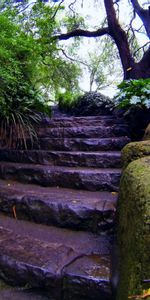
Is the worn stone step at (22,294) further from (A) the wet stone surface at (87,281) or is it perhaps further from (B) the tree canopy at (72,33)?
(B) the tree canopy at (72,33)

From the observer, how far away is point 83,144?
10.2 ft

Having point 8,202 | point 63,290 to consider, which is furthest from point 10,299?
point 8,202

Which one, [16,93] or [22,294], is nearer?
[22,294]

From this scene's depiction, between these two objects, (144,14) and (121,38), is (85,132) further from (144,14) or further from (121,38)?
(144,14)

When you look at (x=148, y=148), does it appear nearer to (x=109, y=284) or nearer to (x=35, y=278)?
(x=109, y=284)

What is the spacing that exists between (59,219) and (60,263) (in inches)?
19.3

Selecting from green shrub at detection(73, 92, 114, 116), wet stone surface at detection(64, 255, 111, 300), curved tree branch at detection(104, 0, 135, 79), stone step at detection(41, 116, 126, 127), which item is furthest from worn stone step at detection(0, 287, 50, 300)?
curved tree branch at detection(104, 0, 135, 79)

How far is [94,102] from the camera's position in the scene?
229 inches

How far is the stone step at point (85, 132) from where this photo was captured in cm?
342

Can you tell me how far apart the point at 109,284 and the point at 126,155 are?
0.74 m

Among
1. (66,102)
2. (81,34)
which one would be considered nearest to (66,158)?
(66,102)

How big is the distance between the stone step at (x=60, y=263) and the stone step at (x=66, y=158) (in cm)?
102

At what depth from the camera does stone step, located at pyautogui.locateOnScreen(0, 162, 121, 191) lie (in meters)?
2.25

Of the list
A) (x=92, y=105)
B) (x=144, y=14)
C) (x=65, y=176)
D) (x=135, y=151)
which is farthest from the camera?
(x=144, y=14)
